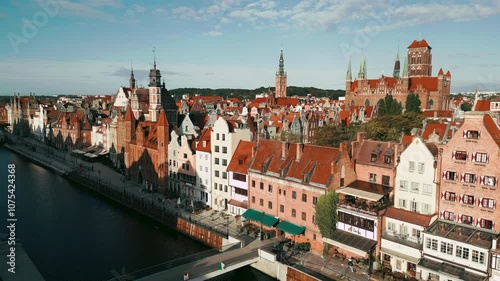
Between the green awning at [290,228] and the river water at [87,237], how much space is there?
5661 millimetres

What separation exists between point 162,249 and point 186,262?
9.99 m

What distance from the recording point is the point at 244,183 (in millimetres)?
49312

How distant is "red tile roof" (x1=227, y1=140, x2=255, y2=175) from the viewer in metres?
49.5

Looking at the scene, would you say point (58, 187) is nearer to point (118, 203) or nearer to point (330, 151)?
point (118, 203)

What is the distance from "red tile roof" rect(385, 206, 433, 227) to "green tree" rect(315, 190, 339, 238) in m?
5.10

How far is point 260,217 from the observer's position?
4550cm

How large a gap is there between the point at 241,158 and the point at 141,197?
19.9 m

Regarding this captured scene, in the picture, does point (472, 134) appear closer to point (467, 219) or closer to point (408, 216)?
point (467, 219)

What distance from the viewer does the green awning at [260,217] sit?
44.0 meters

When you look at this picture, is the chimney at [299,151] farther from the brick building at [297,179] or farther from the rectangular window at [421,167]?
the rectangular window at [421,167]

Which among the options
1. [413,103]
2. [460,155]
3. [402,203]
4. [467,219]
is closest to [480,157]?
[460,155]

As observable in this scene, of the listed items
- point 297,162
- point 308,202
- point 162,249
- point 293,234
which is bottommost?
point 162,249

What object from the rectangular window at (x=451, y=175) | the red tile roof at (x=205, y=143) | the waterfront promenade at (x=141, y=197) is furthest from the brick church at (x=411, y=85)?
the rectangular window at (x=451, y=175)

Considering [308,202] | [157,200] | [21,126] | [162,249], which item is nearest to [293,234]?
[308,202]
